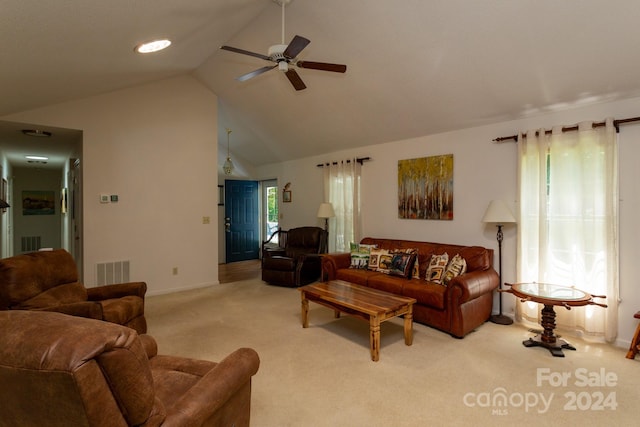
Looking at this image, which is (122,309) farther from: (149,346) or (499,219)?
(499,219)

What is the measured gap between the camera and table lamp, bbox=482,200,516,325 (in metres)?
3.51

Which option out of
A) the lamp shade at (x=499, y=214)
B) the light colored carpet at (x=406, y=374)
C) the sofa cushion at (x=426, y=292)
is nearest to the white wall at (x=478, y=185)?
the lamp shade at (x=499, y=214)

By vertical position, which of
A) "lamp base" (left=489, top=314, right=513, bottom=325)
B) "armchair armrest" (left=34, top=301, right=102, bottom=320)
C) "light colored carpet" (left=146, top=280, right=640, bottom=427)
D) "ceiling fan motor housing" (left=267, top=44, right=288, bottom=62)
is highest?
"ceiling fan motor housing" (left=267, top=44, right=288, bottom=62)

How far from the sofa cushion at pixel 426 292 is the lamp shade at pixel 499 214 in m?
0.97

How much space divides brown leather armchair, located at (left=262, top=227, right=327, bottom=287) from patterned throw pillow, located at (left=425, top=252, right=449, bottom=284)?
2.17m

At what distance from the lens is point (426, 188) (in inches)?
179

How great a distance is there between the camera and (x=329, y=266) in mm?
4613

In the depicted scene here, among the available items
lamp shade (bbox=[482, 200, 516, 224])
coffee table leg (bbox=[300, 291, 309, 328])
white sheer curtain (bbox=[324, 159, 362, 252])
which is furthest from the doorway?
lamp shade (bbox=[482, 200, 516, 224])

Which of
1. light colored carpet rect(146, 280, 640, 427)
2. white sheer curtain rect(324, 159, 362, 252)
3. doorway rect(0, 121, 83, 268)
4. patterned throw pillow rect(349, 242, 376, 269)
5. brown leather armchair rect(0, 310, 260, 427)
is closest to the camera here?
brown leather armchair rect(0, 310, 260, 427)

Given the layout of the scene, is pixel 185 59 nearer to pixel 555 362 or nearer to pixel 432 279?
pixel 432 279

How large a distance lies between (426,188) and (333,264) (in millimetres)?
1728

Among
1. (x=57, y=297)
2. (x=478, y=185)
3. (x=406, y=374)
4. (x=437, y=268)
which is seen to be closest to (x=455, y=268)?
(x=437, y=268)

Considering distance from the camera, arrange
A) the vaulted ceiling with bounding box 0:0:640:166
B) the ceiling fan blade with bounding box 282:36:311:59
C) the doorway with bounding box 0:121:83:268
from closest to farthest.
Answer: the vaulted ceiling with bounding box 0:0:640:166
the ceiling fan blade with bounding box 282:36:311:59
the doorway with bounding box 0:121:83:268

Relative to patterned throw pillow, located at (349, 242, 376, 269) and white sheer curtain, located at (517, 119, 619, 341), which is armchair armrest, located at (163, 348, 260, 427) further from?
white sheer curtain, located at (517, 119, 619, 341)
